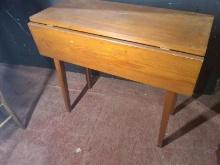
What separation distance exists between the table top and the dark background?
10.1 inches

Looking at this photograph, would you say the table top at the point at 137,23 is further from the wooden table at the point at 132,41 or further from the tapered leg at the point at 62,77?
the tapered leg at the point at 62,77

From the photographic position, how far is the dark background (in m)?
1.48

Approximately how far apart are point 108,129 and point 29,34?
1138 millimetres

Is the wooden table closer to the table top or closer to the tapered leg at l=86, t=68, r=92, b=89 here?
the table top

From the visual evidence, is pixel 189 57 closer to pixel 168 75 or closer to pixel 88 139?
pixel 168 75

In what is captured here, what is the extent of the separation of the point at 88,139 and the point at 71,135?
0.43ft

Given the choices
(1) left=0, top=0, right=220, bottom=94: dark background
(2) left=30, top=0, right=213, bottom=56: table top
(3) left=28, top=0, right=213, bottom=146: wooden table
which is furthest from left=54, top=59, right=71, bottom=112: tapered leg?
(1) left=0, top=0, right=220, bottom=94: dark background

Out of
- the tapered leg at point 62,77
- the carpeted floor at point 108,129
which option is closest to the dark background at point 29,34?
the carpeted floor at point 108,129

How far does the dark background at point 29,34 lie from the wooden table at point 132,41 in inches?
10.5

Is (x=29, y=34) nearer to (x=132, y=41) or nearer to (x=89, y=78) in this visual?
(x=89, y=78)

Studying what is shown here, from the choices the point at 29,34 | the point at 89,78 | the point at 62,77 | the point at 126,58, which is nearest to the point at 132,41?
the point at 126,58

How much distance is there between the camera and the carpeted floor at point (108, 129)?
146cm

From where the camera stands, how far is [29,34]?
204 cm

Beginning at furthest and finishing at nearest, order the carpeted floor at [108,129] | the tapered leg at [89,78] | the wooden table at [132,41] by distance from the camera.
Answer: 1. the tapered leg at [89,78]
2. the carpeted floor at [108,129]
3. the wooden table at [132,41]
